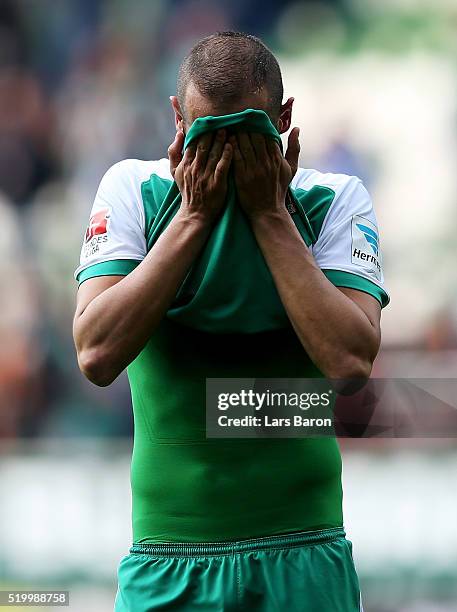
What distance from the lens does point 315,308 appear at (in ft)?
6.53

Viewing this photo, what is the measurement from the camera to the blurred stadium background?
513 cm

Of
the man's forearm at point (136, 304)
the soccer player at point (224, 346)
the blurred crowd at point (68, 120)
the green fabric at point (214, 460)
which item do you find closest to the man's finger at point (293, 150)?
the soccer player at point (224, 346)

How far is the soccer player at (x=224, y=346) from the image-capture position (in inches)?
78.4

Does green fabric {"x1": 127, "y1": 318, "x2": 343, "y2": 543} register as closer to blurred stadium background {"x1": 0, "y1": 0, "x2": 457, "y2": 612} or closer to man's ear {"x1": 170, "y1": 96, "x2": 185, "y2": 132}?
man's ear {"x1": 170, "y1": 96, "x2": 185, "y2": 132}

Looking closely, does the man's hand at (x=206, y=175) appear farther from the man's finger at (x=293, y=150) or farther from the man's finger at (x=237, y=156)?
the man's finger at (x=293, y=150)

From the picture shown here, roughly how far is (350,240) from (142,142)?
3.33 metres

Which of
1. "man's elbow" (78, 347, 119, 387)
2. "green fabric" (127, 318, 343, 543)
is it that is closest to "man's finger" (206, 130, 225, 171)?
"green fabric" (127, 318, 343, 543)

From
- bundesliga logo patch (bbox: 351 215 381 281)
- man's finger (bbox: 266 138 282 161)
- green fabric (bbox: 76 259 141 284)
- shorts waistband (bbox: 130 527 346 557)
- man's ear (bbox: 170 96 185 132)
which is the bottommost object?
shorts waistband (bbox: 130 527 346 557)

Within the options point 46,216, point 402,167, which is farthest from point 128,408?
point 402,167

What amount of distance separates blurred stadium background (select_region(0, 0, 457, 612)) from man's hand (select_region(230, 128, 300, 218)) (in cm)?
299

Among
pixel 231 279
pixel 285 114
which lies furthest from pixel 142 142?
pixel 231 279

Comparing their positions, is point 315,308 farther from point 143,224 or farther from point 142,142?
point 142,142

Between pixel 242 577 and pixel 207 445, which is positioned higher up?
pixel 207 445

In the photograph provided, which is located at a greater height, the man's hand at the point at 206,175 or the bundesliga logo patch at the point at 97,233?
the man's hand at the point at 206,175
